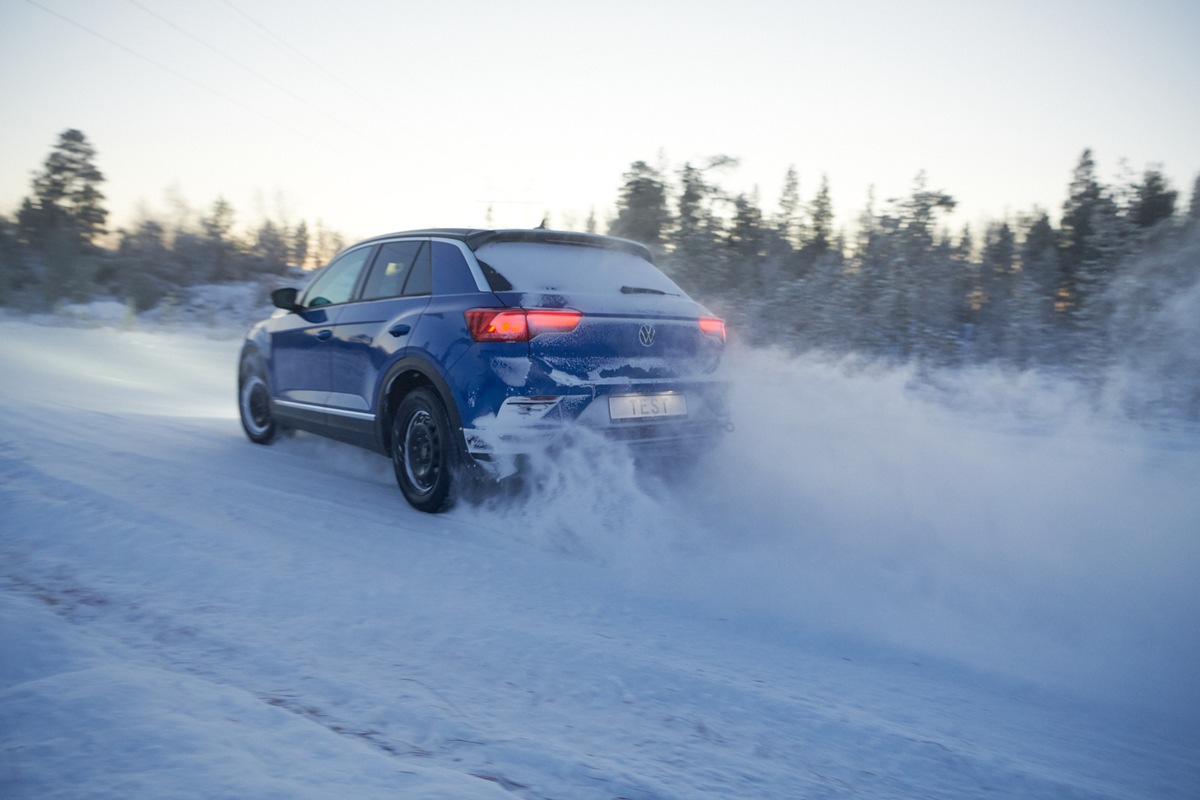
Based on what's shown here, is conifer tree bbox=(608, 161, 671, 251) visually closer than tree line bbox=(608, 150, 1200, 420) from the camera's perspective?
No

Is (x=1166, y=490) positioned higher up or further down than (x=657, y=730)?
higher up

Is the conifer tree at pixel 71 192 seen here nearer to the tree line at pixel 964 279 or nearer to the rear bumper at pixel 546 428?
the tree line at pixel 964 279

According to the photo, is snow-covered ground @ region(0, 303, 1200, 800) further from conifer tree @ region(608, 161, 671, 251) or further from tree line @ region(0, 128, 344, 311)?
tree line @ region(0, 128, 344, 311)

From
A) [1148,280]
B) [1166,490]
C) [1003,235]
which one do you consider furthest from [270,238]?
[1166,490]

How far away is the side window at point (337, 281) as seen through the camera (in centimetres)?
580

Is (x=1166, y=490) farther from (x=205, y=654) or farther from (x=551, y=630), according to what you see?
(x=205, y=654)

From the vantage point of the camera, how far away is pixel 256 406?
23.3 feet

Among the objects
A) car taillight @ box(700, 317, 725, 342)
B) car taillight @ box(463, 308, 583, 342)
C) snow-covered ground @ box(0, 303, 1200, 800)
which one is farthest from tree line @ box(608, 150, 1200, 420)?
car taillight @ box(463, 308, 583, 342)

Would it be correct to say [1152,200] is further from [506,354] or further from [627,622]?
[627,622]

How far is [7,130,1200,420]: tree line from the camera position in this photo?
8.11 m

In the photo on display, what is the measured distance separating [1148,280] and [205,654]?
9185 millimetres

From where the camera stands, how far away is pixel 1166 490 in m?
4.64

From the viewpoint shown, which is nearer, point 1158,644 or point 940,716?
point 940,716

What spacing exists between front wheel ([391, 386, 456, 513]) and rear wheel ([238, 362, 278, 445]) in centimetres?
234
